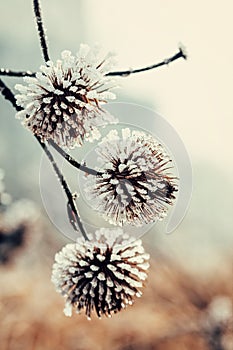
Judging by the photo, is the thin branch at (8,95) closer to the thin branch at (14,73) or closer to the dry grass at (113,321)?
the thin branch at (14,73)

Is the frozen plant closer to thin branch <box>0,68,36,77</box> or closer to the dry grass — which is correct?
thin branch <box>0,68,36,77</box>

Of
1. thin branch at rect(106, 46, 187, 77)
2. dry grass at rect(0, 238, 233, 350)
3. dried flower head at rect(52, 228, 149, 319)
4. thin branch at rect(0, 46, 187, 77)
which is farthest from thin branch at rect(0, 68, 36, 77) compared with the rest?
dry grass at rect(0, 238, 233, 350)

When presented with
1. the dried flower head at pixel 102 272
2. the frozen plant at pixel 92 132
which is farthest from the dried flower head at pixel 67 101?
the dried flower head at pixel 102 272

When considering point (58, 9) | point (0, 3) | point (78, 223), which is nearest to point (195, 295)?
point (78, 223)

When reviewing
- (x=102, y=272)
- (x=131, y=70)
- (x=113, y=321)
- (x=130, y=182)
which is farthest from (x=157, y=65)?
(x=113, y=321)

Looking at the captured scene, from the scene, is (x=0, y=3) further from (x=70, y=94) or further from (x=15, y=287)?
(x=70, y=94)

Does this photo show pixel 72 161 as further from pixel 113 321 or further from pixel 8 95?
pixel 113 321
